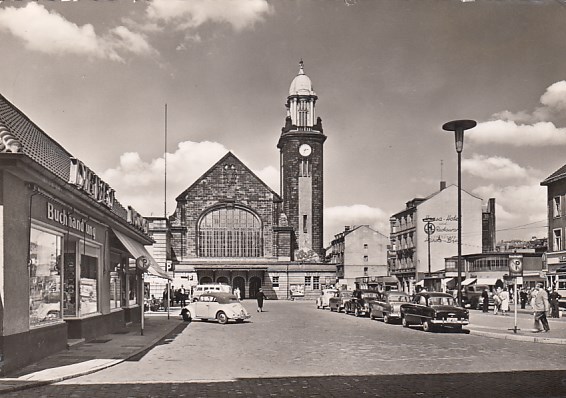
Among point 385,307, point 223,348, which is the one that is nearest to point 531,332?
point 385,307

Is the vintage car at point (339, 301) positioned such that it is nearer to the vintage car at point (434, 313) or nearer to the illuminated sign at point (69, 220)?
the vintage car at point (434, 313)

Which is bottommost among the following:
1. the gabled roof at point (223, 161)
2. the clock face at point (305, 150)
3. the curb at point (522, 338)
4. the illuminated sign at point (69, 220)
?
the curb at point (522, 338)

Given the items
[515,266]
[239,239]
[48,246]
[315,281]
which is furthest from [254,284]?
[48,246]

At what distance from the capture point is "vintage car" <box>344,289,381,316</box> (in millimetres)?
36250

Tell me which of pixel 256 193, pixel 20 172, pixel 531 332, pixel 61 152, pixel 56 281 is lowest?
pixel 531 332

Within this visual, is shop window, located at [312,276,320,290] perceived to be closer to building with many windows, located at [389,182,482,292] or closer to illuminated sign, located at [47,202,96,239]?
building with many windows, located at [389,182,482,292]

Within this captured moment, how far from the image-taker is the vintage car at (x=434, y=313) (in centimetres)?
2459

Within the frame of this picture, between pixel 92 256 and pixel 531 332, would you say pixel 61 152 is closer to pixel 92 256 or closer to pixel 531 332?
pixel 92 256

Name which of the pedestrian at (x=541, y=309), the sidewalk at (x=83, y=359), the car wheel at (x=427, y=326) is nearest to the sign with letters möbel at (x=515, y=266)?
the pedestrian at (x=541, y=309)

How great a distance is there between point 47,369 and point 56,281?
3.83 metres

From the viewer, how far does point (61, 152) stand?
1808 cm

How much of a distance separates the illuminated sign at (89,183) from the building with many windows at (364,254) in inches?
3101

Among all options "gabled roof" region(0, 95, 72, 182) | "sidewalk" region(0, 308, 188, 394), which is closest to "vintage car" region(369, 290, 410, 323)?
"sidewalk" region(0, 308, 188, 394)

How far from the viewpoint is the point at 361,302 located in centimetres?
3691
